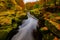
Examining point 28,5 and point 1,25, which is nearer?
point 1,25

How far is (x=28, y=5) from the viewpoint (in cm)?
1444

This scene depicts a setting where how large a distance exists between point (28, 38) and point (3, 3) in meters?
4.11

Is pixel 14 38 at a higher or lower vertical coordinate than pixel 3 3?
lower

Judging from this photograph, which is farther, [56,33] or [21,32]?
[21,32]

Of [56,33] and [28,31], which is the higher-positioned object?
[56,33]

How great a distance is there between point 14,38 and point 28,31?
119 cm

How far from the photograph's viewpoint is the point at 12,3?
9.95 m

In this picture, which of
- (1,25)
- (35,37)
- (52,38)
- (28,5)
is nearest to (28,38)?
(35,37)

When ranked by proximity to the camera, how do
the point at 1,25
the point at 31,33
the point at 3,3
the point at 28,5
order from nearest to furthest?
the point at 1,25, the point at 31,33, the point at 3,3, the point at 28,5

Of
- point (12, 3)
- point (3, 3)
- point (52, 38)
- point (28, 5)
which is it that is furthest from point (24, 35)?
point (28, 5)

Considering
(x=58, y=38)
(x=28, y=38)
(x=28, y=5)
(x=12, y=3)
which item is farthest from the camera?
(x=28, y=5)

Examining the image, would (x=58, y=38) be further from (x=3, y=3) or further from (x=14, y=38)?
(x=3, y=3)

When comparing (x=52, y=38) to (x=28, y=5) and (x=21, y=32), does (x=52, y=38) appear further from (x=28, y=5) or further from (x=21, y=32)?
(x=28, y=5)

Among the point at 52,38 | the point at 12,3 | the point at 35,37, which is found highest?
the point at 12,3
